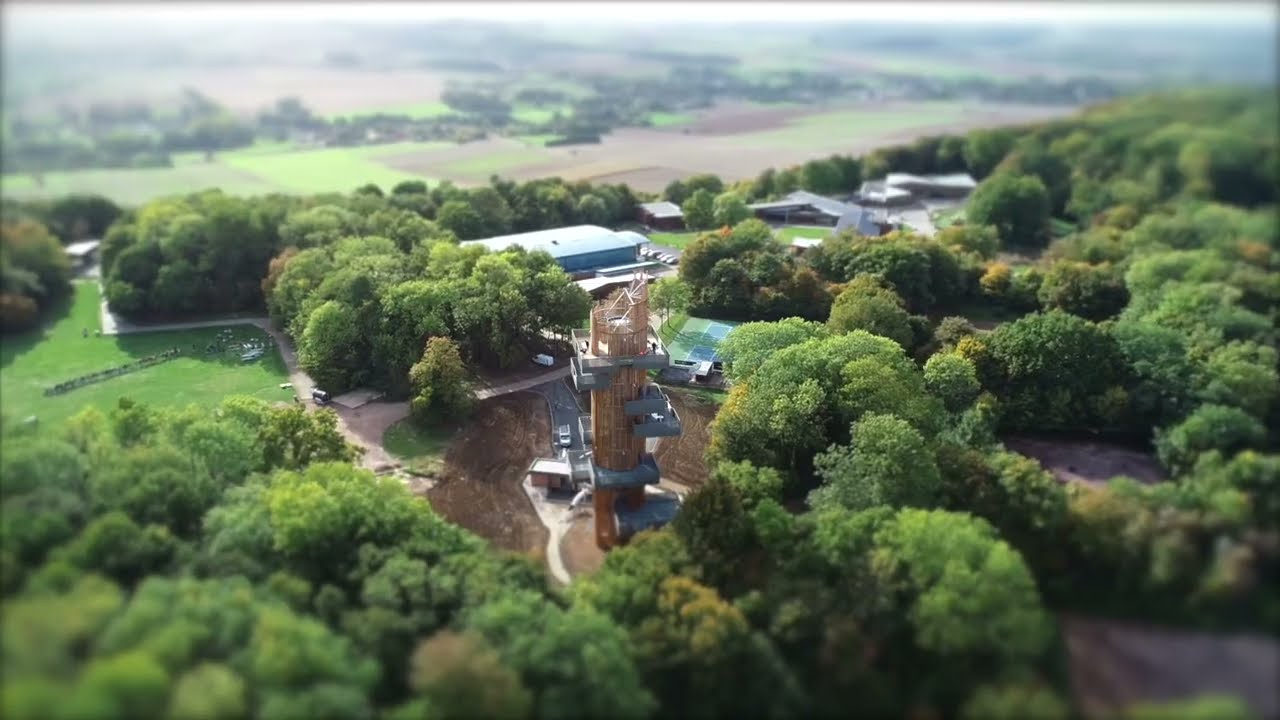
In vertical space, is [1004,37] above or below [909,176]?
above

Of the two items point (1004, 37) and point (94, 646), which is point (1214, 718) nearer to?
point (94, 646)

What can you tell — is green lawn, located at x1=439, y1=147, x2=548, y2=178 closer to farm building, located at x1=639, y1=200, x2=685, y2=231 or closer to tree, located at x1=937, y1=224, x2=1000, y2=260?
farm building, located at x1=639, y1=200, x2=685, y2=231

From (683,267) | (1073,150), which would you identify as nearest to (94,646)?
(683,267)

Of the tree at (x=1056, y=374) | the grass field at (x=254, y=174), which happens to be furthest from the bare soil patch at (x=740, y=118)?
the tree at (x=1056, y=374)

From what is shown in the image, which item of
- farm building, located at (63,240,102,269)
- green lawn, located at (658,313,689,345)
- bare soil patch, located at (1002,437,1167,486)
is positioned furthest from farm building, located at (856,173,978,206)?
farm building, located at (63,240,102,269)

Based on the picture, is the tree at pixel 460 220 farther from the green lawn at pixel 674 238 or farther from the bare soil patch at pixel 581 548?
the bare soil patch at pixel 581 548

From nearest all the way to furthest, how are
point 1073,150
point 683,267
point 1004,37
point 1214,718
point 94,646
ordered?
point 1214,718 → point 94,646 → point 683,267 → point 1073,150 → point 1004,37
